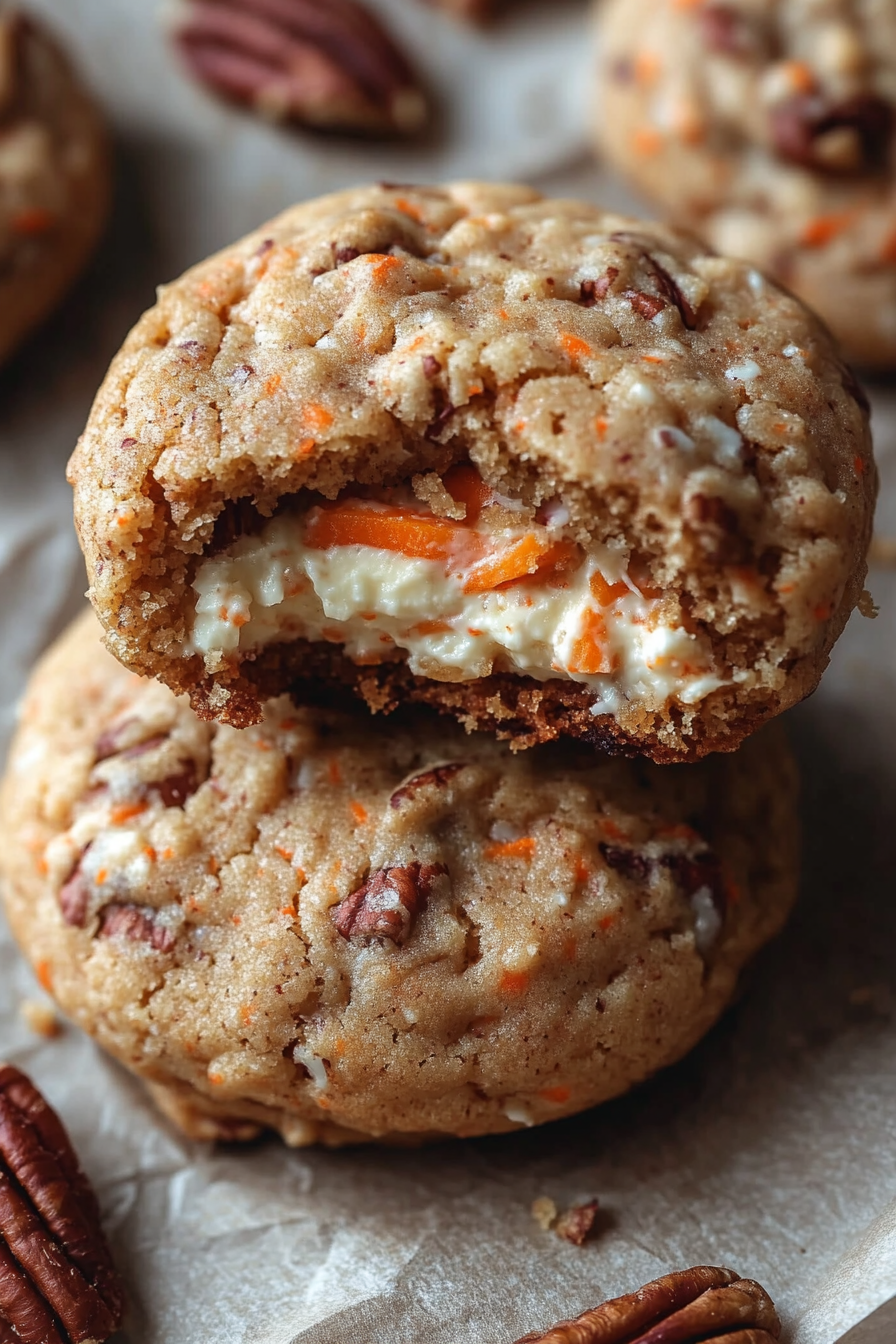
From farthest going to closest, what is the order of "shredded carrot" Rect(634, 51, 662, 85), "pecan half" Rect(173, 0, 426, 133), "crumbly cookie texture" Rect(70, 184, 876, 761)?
"pecan half" Rect(173, 0, 426, 133) < "shredded carrot" Rect(634, 51, 662, 85) < "crumbly cookie texture" Rect(70, 184, 876, 761)

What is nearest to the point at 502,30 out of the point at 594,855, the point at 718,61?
the point at 718,61

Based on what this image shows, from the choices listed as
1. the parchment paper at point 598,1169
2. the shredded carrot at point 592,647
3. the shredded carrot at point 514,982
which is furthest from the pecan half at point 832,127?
the shredded carrot at point 514,982

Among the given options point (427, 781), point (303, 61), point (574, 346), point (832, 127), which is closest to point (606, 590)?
point (574, 346)

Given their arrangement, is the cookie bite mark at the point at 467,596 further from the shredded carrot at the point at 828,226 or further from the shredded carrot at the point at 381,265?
the shredded carrot at the point at 828,226

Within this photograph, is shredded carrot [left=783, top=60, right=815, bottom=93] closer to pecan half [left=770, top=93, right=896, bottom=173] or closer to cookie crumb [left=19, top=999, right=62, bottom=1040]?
pecan half [left=770, top=93, right=896, bottom=173]

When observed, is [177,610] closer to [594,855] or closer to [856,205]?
[594,855]

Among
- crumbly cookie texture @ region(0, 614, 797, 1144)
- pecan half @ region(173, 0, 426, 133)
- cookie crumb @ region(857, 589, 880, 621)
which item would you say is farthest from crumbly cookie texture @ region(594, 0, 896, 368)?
crumbly cookie texture @ region(0, 614, 797, 1144)
